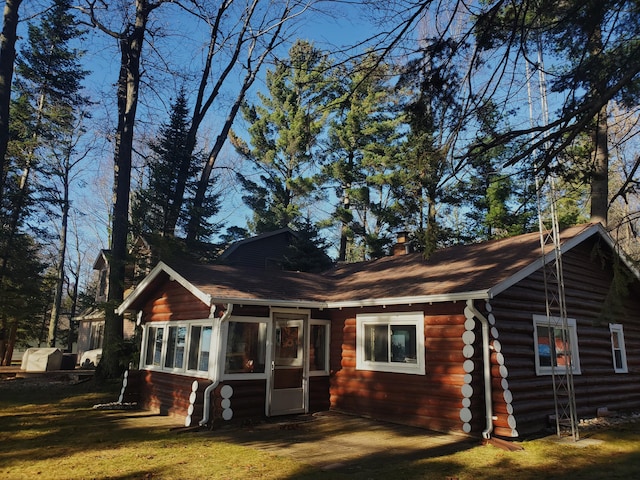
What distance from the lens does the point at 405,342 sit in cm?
941

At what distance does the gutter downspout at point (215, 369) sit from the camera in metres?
8.91

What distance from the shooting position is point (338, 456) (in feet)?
22.7

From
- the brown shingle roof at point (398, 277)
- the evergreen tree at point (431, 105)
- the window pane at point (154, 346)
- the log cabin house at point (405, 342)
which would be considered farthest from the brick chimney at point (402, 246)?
the evergreen tree at point (431, 105)

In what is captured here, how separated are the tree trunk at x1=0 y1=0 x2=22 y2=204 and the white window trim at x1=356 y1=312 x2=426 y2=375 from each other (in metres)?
10.1

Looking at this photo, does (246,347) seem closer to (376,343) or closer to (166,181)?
(376,343)

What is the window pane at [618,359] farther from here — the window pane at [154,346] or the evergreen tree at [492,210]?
the window pane at [154,346]

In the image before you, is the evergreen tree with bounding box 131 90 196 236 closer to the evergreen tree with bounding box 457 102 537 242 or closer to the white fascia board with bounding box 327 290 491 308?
the white fascia board with bounding box 327 290 491 308

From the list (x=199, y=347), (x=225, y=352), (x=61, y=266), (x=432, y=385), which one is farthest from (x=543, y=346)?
(x=61, y=266)

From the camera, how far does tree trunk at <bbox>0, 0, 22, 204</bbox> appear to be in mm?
11719

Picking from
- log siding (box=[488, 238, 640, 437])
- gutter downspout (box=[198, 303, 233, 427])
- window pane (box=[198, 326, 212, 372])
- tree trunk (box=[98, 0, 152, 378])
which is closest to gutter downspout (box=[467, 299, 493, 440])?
log siding (box=[488, 238, 640, 437])

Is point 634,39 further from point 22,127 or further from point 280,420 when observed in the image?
point 22,127

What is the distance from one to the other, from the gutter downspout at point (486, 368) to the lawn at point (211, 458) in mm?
555

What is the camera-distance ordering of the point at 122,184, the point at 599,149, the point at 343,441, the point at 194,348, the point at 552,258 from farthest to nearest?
the point at 122,184, the point at 599,149, the point at 194,348, the point at 552,258, the point at 343,441

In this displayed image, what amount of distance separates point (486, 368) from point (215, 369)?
17.1 feet
